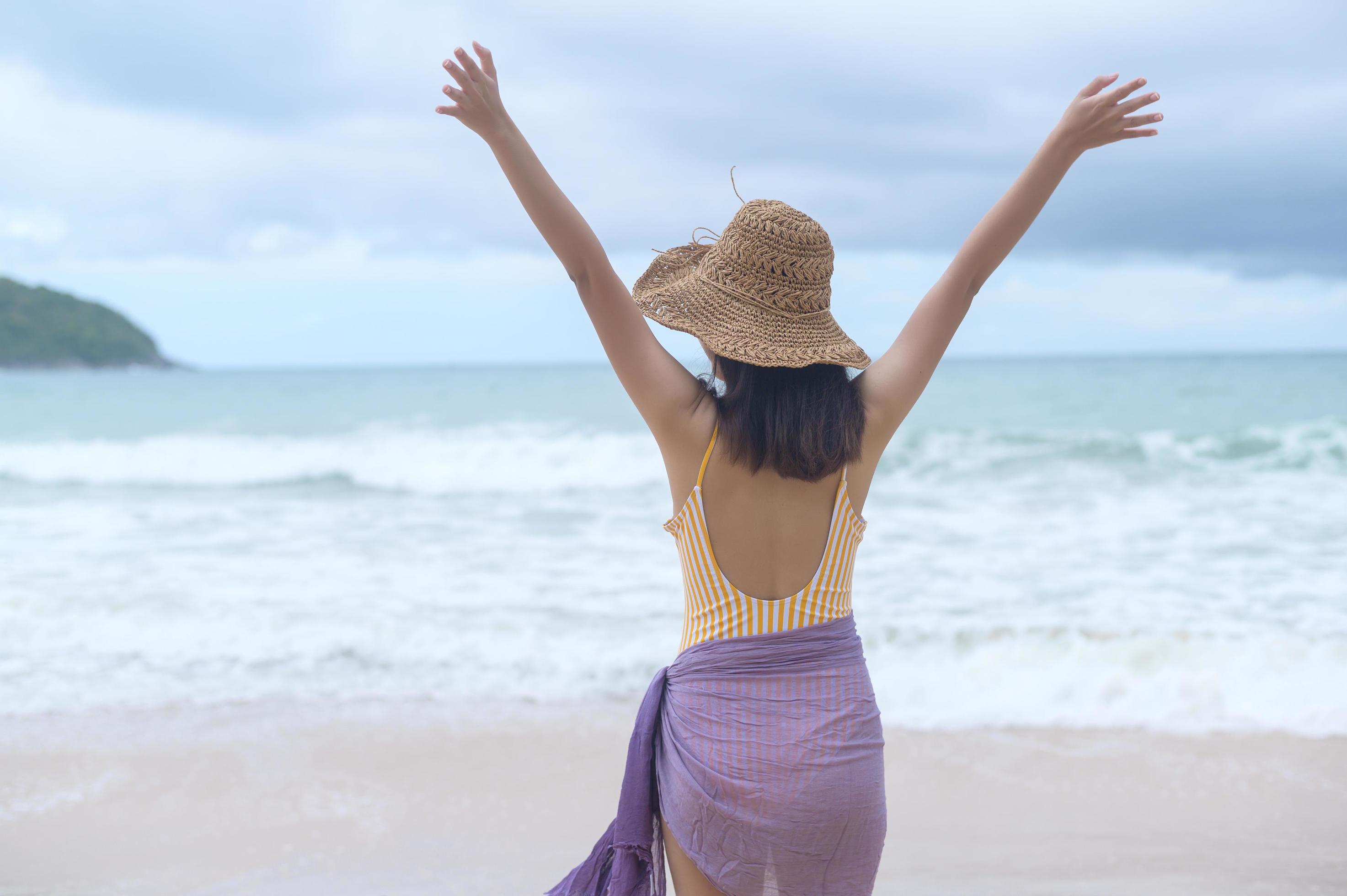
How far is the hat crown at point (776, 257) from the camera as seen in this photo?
163 cm

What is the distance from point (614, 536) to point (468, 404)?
20.1 meters

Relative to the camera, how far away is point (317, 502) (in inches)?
449

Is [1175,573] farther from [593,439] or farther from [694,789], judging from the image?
[593,439]

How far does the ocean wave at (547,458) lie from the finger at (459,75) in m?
10.8

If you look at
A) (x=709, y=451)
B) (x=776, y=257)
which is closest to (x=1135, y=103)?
(x=776, y=257)

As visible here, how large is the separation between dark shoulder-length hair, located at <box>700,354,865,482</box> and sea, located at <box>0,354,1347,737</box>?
3.27 meters

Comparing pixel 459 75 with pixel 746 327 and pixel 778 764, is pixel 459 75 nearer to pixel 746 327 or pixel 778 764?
pixel 746 327

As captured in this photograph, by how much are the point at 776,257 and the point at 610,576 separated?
18.8 ft

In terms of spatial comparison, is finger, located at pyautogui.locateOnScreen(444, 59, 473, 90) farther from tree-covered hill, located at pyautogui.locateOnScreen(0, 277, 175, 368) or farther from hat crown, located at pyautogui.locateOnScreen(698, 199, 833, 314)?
tree-covered hill, located at pyautogui.locateOnScreen(0, 277, 175, 368)

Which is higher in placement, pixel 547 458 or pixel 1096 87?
pixel 1096 87

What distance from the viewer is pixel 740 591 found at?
5.18 ft

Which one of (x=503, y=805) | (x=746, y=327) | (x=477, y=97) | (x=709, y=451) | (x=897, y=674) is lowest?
(x=503, y=805)

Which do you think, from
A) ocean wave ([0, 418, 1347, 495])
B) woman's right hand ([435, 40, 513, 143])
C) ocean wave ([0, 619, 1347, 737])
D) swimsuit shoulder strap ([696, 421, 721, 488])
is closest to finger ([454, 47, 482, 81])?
woman's right hand ([435, 40, 513, 143])

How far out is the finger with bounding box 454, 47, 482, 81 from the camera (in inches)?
58.7
